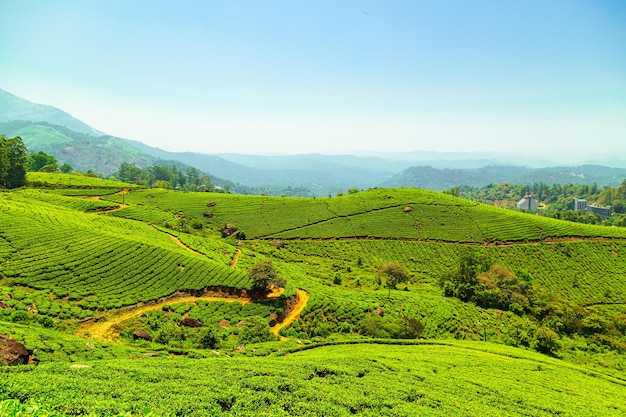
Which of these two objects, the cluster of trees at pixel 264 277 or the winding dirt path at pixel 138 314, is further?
the cluster of trees at pixel 264 277

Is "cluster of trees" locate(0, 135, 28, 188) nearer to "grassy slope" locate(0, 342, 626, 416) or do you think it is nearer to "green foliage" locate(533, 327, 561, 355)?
"grassy slope" locate(0, 342, 626, 416)

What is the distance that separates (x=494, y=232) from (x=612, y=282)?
2760 cm

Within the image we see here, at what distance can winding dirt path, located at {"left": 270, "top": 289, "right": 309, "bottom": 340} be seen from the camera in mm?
38938

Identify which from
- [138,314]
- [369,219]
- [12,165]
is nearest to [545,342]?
[138,314]

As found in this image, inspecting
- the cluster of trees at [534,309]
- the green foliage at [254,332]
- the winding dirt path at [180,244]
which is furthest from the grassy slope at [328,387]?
the winding dirt path at [180,244]

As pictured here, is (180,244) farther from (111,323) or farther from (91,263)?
(111,323)

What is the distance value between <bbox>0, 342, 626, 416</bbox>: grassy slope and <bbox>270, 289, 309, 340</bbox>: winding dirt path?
8.88 meters

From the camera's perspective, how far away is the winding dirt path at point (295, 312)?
38.9 m

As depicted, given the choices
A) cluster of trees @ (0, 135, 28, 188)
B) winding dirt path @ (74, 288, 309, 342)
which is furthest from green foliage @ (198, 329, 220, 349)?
cluster of trees @ (0, 135, 28, 188)

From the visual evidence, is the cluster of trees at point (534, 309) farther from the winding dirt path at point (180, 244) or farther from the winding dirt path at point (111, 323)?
the winding dirt path at point (180, 244)

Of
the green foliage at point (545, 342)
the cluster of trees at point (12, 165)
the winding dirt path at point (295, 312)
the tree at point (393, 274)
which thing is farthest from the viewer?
the cluster of trees at point (12, 165)

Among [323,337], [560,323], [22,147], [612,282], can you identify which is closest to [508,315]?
[560,323]

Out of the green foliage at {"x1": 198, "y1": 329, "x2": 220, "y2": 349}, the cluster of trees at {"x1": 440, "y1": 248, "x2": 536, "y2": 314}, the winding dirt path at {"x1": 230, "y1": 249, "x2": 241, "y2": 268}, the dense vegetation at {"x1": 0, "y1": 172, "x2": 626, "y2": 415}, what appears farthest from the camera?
the winding dirt path at {"x1": 230, "y1": 249, "x2": 241, "y2": 268}

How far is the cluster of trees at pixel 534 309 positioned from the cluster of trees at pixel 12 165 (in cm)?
11503
